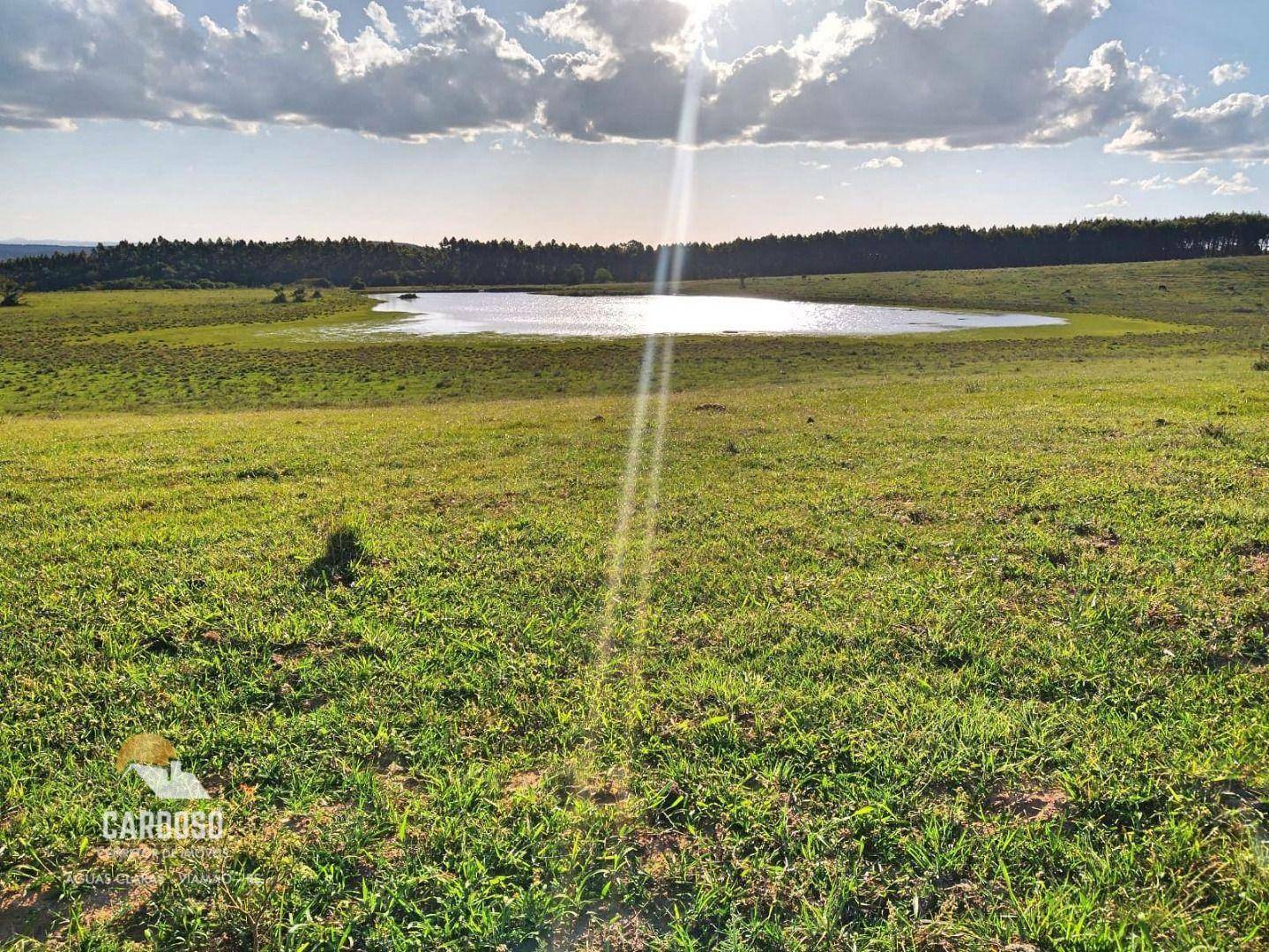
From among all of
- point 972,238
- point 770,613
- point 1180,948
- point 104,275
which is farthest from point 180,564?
point 104,275

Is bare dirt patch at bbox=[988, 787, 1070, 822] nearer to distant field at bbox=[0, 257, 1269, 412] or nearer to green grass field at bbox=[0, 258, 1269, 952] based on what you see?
green grass field at bbox=[0, 258, 1269, 952]

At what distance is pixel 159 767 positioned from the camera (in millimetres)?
4211

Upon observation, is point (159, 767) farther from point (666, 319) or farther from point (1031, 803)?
point (666, 319)

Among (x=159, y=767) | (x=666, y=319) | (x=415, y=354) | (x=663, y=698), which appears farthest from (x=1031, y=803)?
(x=666, y=319)

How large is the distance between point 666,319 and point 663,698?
82.4m

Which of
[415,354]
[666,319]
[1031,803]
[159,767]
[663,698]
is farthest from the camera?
Answer: [666,319]

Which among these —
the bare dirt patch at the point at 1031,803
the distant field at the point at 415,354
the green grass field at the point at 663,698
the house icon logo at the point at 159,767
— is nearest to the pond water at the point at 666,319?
the distant field at the point at 415,354

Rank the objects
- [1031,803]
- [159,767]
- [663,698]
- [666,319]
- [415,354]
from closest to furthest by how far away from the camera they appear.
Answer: [1031,803]
[159,767]
[663,698]
[415,354]
[666,319]

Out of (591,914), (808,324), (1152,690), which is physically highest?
(808,324)

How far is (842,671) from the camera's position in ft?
17.1

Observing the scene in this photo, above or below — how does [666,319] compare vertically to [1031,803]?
above

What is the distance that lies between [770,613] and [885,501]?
387 centimetres

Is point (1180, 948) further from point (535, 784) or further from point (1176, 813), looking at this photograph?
point (535, 784)

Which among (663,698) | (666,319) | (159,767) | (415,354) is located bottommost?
(159,767)
